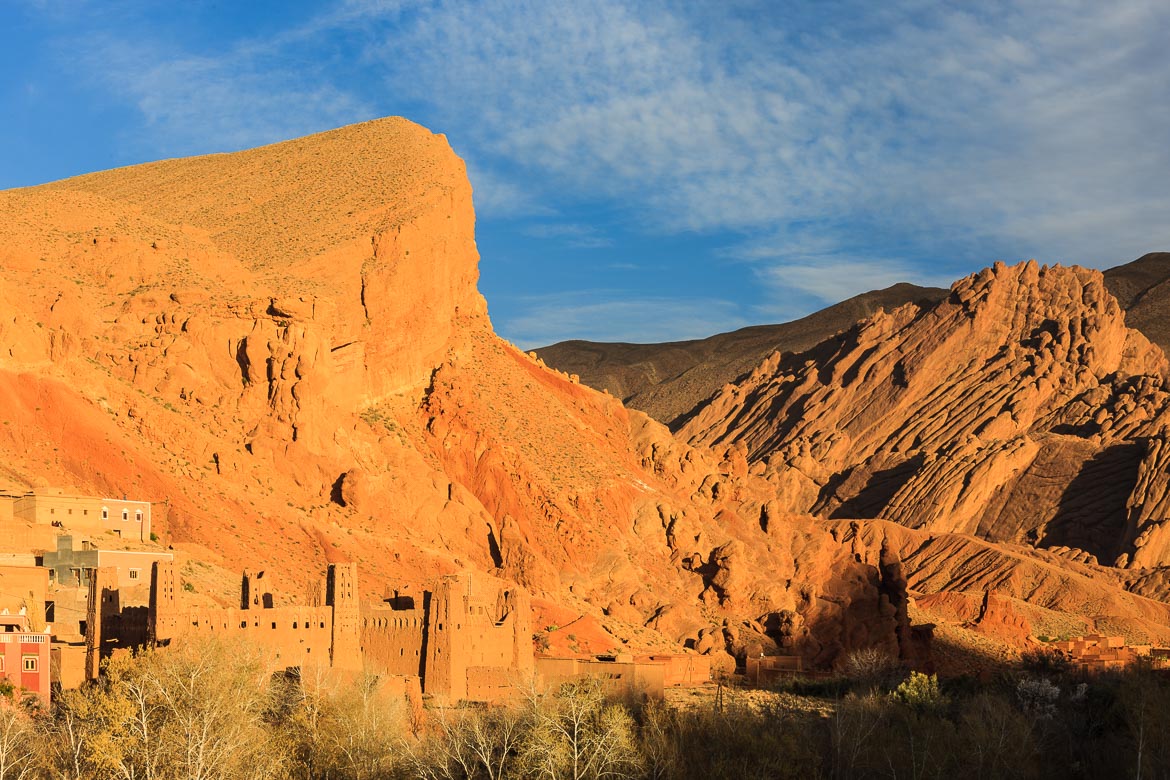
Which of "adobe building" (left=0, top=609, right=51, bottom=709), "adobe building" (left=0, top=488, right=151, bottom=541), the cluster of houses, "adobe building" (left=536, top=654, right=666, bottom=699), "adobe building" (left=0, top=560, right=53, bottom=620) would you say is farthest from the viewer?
the cluster of houses

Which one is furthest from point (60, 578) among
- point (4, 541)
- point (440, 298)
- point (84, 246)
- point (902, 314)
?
point (902, 314)

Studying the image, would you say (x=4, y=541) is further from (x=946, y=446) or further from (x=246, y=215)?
(x=946, y=446)

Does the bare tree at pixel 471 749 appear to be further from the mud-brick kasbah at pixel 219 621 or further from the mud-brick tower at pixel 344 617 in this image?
the mud-brick tower at pixel 344 617

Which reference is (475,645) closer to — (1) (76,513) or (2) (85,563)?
(2) (85,563)

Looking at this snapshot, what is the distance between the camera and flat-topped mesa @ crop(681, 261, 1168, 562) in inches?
4722

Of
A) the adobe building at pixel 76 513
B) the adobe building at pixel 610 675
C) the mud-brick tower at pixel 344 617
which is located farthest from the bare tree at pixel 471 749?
the adobe building at pixel 76 513

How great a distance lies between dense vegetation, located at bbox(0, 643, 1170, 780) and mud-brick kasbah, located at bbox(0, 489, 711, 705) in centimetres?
183

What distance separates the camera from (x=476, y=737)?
40906 mm

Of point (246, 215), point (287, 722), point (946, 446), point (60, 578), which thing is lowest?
point (287, 722)

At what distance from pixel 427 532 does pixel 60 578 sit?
21410 mm

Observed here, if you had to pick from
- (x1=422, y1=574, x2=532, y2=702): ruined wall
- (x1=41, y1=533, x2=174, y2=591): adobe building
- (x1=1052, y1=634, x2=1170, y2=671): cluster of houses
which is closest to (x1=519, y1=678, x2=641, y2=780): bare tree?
(x1=422, y1=574, x2=532, y2=702): ruined wall

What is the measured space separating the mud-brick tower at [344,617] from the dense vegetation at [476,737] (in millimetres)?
3017

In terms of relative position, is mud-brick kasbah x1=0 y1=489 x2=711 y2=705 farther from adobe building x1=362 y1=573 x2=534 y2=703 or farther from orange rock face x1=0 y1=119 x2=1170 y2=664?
orange rock face x1=0 y1=119 x2=1170 y2=664

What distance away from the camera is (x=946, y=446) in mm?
126625
